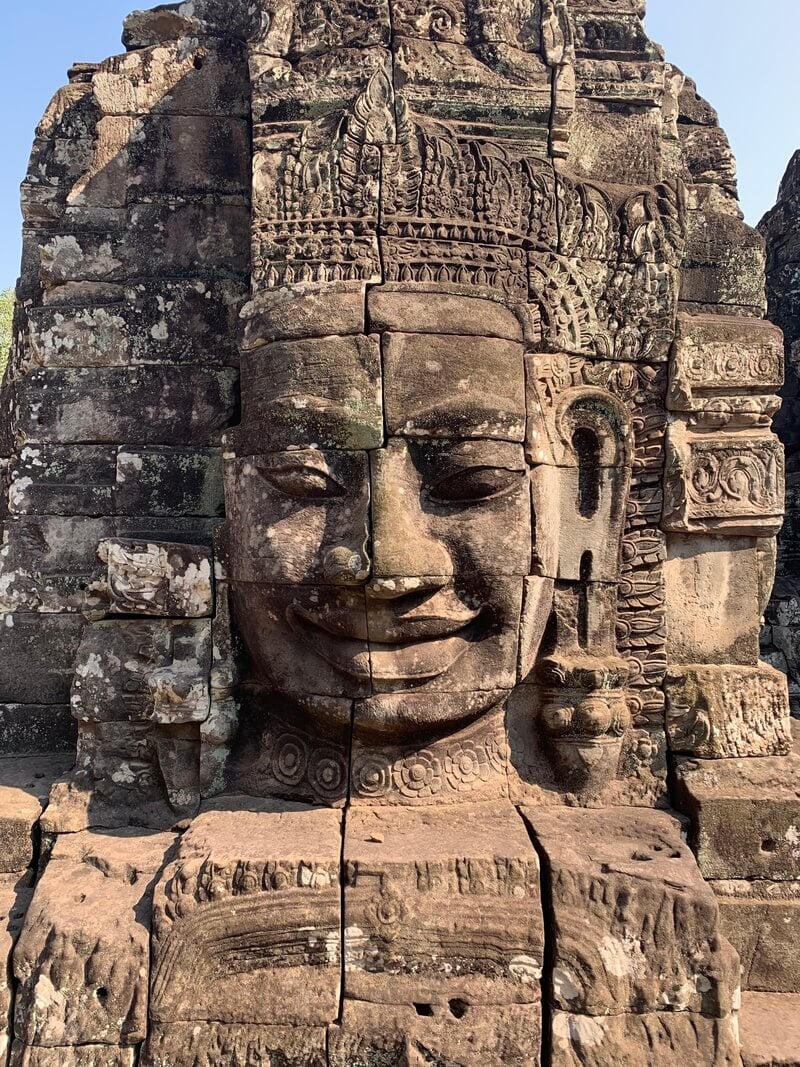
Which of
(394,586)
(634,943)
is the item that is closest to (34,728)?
(394,586)

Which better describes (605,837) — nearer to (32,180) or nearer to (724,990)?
(724,990)

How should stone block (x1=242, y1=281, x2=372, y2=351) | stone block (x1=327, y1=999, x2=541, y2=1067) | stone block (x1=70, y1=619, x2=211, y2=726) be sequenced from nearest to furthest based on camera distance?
stone block (x1=327, y1=999, x2=541, y2=1067) < stone block (x1=242, y1=281, x2=372, y2=351) < stone block (x1=70, y1=619, x2=211, y2=726)

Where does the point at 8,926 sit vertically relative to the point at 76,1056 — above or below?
above

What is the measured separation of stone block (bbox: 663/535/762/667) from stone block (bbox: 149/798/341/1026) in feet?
6.71

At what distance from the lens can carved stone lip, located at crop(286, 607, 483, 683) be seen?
312cm

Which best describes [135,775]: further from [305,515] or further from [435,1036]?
[435,1036]

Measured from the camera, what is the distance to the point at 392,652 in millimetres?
3146

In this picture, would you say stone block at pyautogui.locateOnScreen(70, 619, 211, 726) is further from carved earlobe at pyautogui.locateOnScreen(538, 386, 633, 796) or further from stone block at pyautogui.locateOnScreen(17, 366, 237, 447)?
carved earlobe at pyautogui.locateOnScreen(538, 386, 633, 796)

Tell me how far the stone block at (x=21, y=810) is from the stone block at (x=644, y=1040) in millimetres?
2337

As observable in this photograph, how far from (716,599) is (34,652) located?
11.5 ft

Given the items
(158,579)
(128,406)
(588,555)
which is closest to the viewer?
(158,579)

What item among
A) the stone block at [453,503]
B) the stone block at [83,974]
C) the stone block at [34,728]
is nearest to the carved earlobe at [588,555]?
the stone block at [453,503]

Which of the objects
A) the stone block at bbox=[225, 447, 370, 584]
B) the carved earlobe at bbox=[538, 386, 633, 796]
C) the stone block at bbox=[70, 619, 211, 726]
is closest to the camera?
the stone block at bbox=[225, 447, 370, 584]

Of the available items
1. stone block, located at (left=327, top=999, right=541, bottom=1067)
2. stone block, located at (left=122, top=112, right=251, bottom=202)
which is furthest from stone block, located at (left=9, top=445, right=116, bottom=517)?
stone block, located at (left=327, top=999, right=541, bottom=1067)
